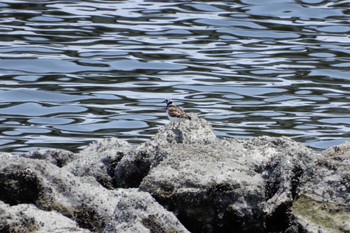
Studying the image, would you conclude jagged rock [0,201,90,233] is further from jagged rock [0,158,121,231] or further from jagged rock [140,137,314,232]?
jagged rock [140,137,314,232]

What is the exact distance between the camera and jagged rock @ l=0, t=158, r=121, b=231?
256 inches

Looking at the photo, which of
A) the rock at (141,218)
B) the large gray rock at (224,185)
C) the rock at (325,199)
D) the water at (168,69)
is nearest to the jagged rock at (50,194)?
the large gray rock at (224,185)

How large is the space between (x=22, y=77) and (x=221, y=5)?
5488 millimetres

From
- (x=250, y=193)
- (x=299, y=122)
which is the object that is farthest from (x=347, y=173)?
(x=299, y=122)

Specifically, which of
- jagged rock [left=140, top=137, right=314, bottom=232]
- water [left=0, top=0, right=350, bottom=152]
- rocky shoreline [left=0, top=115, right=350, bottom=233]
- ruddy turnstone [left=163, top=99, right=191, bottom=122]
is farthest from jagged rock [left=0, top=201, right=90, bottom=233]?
water [left=0, top=0, right=350, bottom=152]

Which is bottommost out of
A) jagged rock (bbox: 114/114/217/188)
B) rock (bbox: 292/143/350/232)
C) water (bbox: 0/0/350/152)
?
water (bbox: 0/0/350/152)

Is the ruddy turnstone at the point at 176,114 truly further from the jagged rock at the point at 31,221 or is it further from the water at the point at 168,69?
the jagged rock at the point at 31,221

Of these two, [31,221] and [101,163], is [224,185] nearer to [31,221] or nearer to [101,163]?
[31,221]

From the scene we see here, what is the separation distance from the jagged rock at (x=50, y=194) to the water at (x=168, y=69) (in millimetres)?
4964

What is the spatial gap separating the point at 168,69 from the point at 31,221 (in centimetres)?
946

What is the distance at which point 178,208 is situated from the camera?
6551 millimetres

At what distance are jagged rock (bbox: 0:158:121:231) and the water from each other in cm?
496

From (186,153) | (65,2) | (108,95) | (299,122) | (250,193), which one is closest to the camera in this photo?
(250,193)

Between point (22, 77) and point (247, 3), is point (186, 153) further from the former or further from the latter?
point (247, 3)
